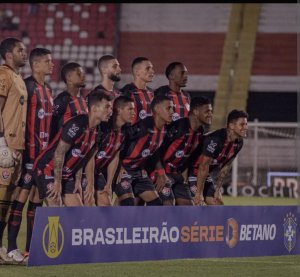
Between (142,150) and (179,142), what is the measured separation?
479 millimetres

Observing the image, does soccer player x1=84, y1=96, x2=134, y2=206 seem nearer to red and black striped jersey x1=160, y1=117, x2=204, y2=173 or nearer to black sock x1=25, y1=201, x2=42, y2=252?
red and black striped jersey x1=160, y1=117, x2=204, y2=173

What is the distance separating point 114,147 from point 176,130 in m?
0.85

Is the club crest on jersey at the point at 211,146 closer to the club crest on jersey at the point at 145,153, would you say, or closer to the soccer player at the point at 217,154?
the soccer player at the point at 217,154

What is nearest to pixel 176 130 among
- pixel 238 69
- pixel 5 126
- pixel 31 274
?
pixel 5 126

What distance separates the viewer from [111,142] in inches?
364

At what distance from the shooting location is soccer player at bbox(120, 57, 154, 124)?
32.4ft

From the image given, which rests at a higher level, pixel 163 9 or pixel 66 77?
pixel 163 9

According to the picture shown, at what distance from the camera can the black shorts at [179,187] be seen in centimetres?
995

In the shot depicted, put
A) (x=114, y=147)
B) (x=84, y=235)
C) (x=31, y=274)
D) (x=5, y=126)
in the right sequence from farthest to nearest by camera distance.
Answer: (x=114, y=147) < (x=5, y=126) < (x=84, y=235) < (x=31, y=274)

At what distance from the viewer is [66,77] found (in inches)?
371

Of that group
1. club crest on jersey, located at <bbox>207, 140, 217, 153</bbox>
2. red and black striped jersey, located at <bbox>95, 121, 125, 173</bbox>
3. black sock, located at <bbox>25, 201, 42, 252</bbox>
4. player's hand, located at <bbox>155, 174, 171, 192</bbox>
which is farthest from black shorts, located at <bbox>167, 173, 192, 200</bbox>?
black sock, located at <bbox>25, 201, 42, 252</bbox>

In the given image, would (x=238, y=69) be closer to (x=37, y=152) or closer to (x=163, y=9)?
(x=163, y=9)

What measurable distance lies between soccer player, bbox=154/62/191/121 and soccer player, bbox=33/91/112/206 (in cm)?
143

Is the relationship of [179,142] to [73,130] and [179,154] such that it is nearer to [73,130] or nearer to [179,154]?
[179,154]
